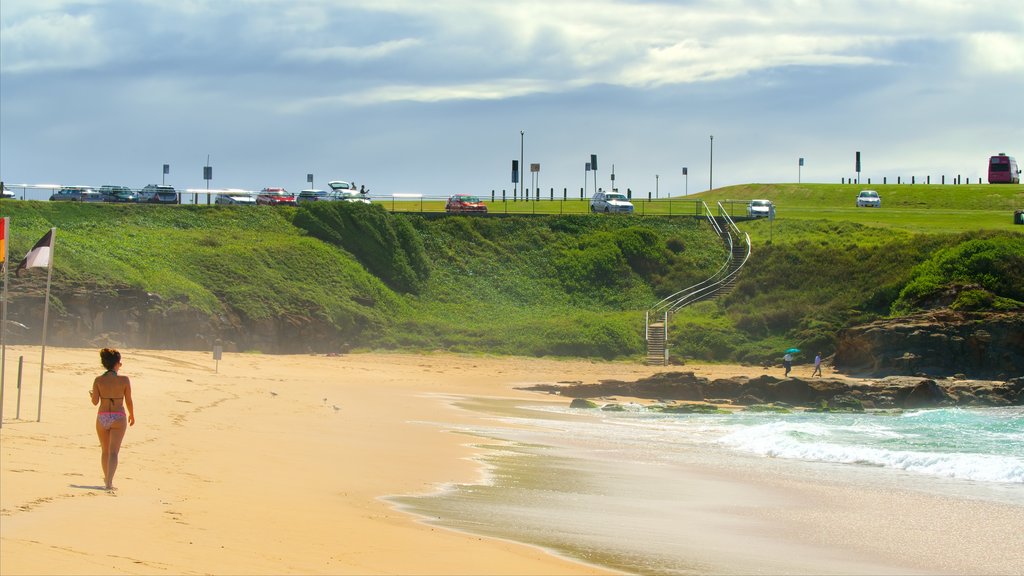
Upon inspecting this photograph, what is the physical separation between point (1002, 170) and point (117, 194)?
66.3 m

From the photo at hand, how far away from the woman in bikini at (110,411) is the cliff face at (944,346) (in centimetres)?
3120

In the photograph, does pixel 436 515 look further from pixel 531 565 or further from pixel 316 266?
pixel 316 266

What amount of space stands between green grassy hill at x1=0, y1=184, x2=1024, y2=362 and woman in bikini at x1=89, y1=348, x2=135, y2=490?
25.2 meters

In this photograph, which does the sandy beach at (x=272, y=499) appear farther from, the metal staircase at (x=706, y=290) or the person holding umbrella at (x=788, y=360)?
the metal staircase at (x=706, y=290)

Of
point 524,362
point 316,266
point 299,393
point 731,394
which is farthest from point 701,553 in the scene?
point 316,266

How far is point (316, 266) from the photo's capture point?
48844 mm

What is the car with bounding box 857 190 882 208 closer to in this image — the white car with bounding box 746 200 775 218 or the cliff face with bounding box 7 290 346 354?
the white car with bounding box 746 200 775 218

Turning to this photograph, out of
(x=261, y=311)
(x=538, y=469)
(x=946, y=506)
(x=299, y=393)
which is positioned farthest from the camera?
(x=261, y=311)

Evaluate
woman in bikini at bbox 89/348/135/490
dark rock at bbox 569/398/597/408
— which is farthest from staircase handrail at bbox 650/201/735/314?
woman in bikini at bbox 89/348/135/490

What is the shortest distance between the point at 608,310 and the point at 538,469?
111 feet

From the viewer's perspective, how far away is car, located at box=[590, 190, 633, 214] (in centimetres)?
6523

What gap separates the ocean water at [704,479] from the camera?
12156 mm

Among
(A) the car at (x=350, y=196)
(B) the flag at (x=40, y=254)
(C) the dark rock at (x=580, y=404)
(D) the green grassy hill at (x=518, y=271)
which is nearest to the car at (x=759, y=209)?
(D) the green grassy hill at (x=518, y=271)

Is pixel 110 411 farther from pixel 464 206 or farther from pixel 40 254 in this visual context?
pixel 464 206
